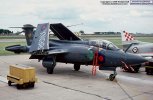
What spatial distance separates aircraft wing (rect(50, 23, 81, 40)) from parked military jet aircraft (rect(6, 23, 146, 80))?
306mm

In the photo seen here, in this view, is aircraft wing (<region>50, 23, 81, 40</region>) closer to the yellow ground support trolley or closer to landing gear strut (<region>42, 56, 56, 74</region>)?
landing gear strut (<region>42, 56, 56, 74</region>)

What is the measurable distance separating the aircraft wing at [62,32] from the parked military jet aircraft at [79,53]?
31cm

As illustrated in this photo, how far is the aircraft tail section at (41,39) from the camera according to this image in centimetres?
1515

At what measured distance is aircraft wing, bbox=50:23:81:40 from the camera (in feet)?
55.9

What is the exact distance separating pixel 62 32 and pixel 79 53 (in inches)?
129

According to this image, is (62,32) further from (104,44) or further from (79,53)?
(104,44)

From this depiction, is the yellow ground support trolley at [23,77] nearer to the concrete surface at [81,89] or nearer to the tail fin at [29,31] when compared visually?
the concrete surface at [81,89]

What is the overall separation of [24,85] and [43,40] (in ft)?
15.8

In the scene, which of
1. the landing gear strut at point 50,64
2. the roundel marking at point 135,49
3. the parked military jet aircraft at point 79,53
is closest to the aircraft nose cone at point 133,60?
the parked military jet aircraft at point 79,53

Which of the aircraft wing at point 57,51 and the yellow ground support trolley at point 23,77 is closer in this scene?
the yellow ground support trolley at point 23,77

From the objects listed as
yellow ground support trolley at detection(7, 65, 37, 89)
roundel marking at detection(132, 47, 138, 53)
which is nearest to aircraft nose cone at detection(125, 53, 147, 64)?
yellow ground support trolley at detection(7, 65, 37, 89)

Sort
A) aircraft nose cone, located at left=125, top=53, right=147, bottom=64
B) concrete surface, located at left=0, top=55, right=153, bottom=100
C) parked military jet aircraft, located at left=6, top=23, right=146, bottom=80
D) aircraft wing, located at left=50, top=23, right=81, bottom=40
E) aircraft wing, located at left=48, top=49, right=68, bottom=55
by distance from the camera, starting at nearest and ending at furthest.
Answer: concrete surface, located at left=0, top=55, right=153, bottom=100, aircraft nose cone, located at left=125, top=53, right=147, bottom=64, parked military jet aircraft, located at left=6, top=23, right=146, bottom=80, aircraft wing, located at left=48, top=49, right=68, bottom=55, aircraft wing, located at left=50, top=23, right=81, bottom=40

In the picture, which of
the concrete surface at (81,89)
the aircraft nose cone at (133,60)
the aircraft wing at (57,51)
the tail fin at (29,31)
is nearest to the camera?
the concrete surface at (81,89)

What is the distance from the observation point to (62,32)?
17500 mm
